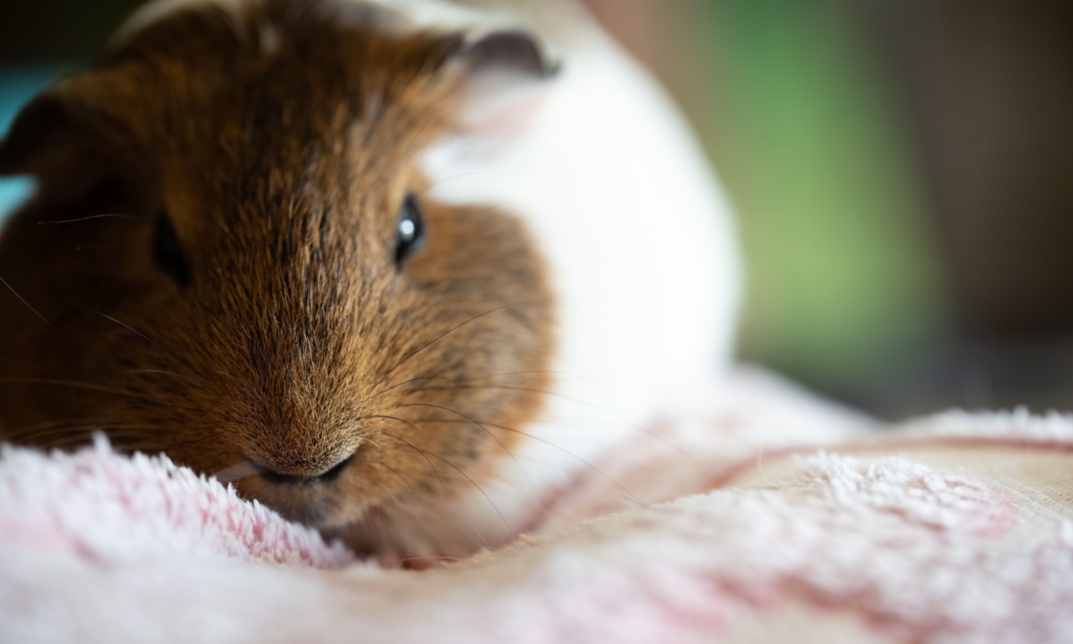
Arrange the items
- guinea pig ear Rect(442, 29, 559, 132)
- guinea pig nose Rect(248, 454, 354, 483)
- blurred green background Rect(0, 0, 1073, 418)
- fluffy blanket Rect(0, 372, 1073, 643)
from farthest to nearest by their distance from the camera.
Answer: blurred green background Rect(0, 0, 1073, 418), guinea pig ear Rect(442, 29, 559, 132), guinea pig nose Rect(248, 454, 354, 483), fluffy blanket Rect(0, 372, 1073, 643)

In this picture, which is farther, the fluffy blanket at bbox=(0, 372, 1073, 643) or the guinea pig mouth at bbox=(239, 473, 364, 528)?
the guinea pig mouth at bbox=(239, 473, 364, 528)

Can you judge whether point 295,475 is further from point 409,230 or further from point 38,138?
point 38,138

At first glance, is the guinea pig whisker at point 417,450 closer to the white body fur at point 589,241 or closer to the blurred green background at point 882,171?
the white body fur at point 589,241

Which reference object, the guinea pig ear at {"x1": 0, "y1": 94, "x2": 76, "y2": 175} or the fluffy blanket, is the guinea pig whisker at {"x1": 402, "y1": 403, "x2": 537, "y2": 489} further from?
the guinea pig ear at {"x1": 0, "y1": 94, "x2": 76, "y2": 175}

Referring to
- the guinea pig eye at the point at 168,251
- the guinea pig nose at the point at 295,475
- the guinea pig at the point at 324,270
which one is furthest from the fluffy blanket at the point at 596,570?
the guinea pig eye at the point at 168,251

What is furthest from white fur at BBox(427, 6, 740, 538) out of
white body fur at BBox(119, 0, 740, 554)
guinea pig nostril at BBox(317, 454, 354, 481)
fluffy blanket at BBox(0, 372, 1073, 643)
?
fluffy blanket at BBox(0, 372, 1073, 643)

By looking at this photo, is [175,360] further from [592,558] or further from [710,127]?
[710,127]

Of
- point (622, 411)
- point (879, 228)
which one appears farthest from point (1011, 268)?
point (622, 411)
